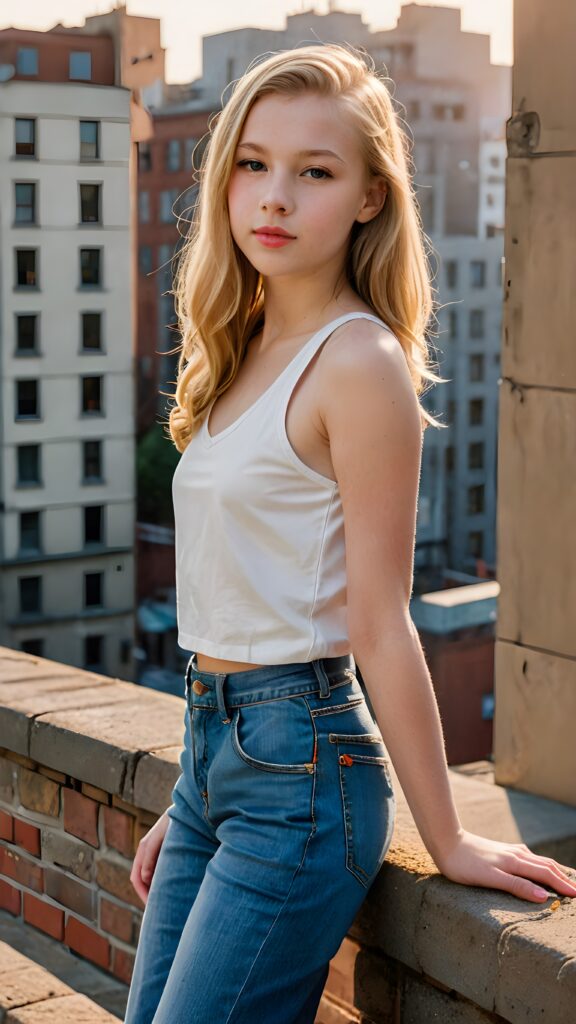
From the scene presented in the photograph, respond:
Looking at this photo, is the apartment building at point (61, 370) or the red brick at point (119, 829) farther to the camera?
the apartment building at point (61, 370)

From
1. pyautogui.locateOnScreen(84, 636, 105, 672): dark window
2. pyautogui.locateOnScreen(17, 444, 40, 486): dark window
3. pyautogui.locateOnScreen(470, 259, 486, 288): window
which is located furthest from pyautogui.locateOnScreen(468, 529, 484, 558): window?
pyautogui.locateOnScreen(17, 444, 40, 486): dark window

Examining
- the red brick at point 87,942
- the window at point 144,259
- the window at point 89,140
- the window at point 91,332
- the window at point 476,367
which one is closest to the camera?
the red brick at point 87,942

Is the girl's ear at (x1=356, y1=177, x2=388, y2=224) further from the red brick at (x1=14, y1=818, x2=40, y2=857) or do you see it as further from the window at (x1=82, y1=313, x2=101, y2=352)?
the window at (x1=82, y1=313, x2=101, y2=352)

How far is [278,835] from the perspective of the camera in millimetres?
1252

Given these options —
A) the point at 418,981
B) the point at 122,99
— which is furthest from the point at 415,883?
the point at 122,99

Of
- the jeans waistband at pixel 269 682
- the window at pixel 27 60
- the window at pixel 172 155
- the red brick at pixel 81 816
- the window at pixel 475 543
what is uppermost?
the window at pixel 172 155

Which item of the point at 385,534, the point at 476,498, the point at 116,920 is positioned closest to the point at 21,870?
the point at 116,920

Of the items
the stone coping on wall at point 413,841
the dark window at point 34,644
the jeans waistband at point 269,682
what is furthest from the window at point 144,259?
the jeans waistband at point 269,682

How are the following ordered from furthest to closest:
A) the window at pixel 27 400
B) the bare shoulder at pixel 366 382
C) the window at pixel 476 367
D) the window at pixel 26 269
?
1. the window at pixel 476 367
2. the window at pixel 26 269
3. the window at pixel 27 400
4. the bare shoulder at pixel 366 382

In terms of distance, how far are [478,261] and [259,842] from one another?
3474 cm

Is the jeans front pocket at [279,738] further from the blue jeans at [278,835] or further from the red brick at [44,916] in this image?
the red brick at [44,916]

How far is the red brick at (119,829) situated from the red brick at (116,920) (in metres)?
0.10

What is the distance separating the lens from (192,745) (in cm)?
135

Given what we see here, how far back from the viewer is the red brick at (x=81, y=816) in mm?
2139
